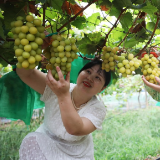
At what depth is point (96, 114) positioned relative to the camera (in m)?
1.41

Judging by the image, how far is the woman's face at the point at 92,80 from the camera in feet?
4.67

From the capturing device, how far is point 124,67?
1.05 m

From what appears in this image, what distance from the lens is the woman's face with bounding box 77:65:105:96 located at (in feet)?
4.67

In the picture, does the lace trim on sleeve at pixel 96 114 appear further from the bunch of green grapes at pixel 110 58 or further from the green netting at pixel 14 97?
the green netting at pixel 14 97

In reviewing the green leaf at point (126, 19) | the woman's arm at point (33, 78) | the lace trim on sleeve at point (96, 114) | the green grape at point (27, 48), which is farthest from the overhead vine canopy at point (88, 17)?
the lace trim on sleeve at point (96, 114)

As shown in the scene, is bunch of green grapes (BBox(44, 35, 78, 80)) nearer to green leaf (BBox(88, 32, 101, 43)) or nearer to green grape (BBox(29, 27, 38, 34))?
green grape (BBox(29, 27, 38, 34))

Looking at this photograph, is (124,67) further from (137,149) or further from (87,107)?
(137,149)

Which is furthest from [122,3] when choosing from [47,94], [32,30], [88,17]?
[47,94]

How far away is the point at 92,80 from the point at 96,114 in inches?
10.4

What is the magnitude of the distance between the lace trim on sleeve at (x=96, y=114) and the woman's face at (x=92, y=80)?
0.13m

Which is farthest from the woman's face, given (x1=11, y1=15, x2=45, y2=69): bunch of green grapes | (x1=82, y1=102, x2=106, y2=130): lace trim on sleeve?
(x1=11, y1=15, x2=45, y2=69): bunch of green grapes

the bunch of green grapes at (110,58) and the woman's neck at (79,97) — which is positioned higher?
the bunch of green grapes at (110,58)

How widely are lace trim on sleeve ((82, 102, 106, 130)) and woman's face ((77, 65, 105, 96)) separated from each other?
0.13 metres

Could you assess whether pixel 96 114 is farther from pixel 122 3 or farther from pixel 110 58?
pixel 122 3
